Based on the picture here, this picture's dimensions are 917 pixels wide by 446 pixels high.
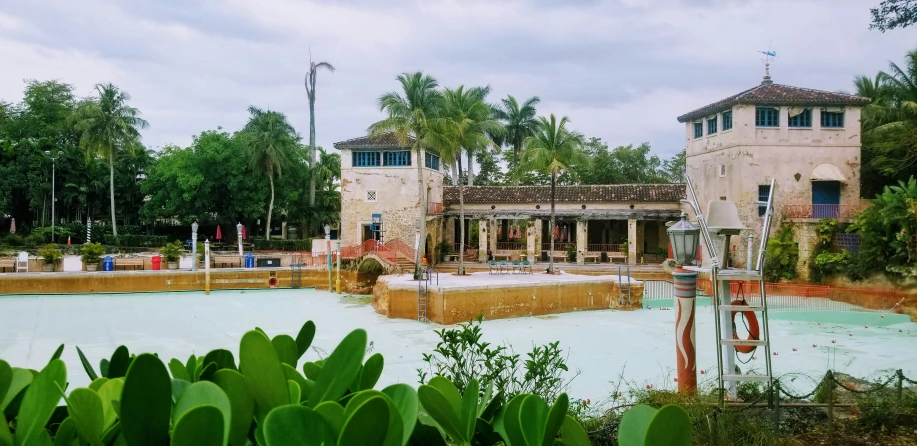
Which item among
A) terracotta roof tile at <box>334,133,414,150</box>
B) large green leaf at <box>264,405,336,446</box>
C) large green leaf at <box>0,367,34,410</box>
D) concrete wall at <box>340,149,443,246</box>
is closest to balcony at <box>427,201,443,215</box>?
concrete wall at <box>340,149,443,246</box>

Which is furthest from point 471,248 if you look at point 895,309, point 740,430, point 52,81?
point 52,81

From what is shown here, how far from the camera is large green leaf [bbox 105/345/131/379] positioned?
192 centimetres

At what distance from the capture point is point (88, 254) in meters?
24.6

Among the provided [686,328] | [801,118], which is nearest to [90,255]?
[686,328]

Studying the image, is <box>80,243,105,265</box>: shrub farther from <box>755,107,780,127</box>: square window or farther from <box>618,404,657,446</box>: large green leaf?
<box>618,404,657,446</box>: large green leaf

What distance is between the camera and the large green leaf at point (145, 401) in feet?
4.24

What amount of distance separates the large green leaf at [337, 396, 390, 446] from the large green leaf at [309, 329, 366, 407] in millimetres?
438

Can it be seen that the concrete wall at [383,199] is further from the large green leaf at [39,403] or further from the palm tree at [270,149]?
the large green leaf at [39,403]

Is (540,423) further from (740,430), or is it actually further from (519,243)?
(519,243)

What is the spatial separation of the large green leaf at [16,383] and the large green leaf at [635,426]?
5.17 feet

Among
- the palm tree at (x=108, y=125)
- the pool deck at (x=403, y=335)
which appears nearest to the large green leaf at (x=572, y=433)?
the pool deck at (x=403, y=335)

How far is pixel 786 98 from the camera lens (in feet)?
82.0

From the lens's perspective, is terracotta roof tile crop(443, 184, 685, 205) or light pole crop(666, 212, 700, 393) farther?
terracotta roof tile crop(443, 184, 685, 205)

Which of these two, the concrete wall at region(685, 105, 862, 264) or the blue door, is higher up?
the concrete wall at region(685, 105, 862, 264)
